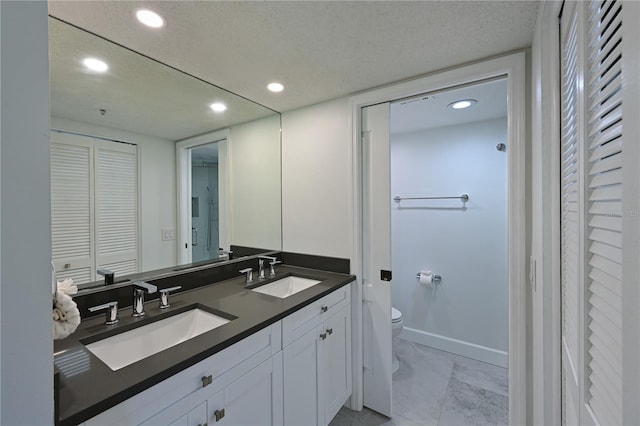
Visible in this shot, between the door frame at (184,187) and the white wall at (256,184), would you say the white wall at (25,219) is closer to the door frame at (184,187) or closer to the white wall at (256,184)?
the door frame at (184,187)

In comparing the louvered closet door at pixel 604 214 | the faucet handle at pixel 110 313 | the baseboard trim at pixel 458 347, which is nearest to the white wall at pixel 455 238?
the baseboard trim at pixel 458 347

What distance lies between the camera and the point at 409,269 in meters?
2.91

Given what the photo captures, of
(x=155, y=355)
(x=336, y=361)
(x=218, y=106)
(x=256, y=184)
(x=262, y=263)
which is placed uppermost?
(x=218, y=106)

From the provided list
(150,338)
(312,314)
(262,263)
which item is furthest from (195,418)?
(262,263)

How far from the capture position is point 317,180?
2119mm

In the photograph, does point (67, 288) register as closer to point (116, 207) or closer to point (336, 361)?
point (116, 207)

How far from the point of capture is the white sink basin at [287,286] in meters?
1.89

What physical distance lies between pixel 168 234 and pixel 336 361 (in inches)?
52.3

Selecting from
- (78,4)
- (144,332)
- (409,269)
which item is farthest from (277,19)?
(409,269)

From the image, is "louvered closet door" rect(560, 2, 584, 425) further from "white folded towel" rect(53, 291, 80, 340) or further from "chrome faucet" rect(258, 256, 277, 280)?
"chrome faucet" rect(258, 256, 277, 280)

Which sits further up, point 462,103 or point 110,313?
point 462,103

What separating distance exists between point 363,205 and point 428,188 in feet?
3.84

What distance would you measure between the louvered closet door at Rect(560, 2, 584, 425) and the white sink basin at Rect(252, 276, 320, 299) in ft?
4.38

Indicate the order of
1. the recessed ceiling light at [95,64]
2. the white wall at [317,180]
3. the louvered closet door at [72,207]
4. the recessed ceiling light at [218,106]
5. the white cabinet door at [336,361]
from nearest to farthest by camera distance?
the louvered closet door at [72,207]
the recessed ceiling light at [95,64]
the white cabinet door at [336,361]
the recessed ceiling light at [218,106]
the white wall at [317,180]
